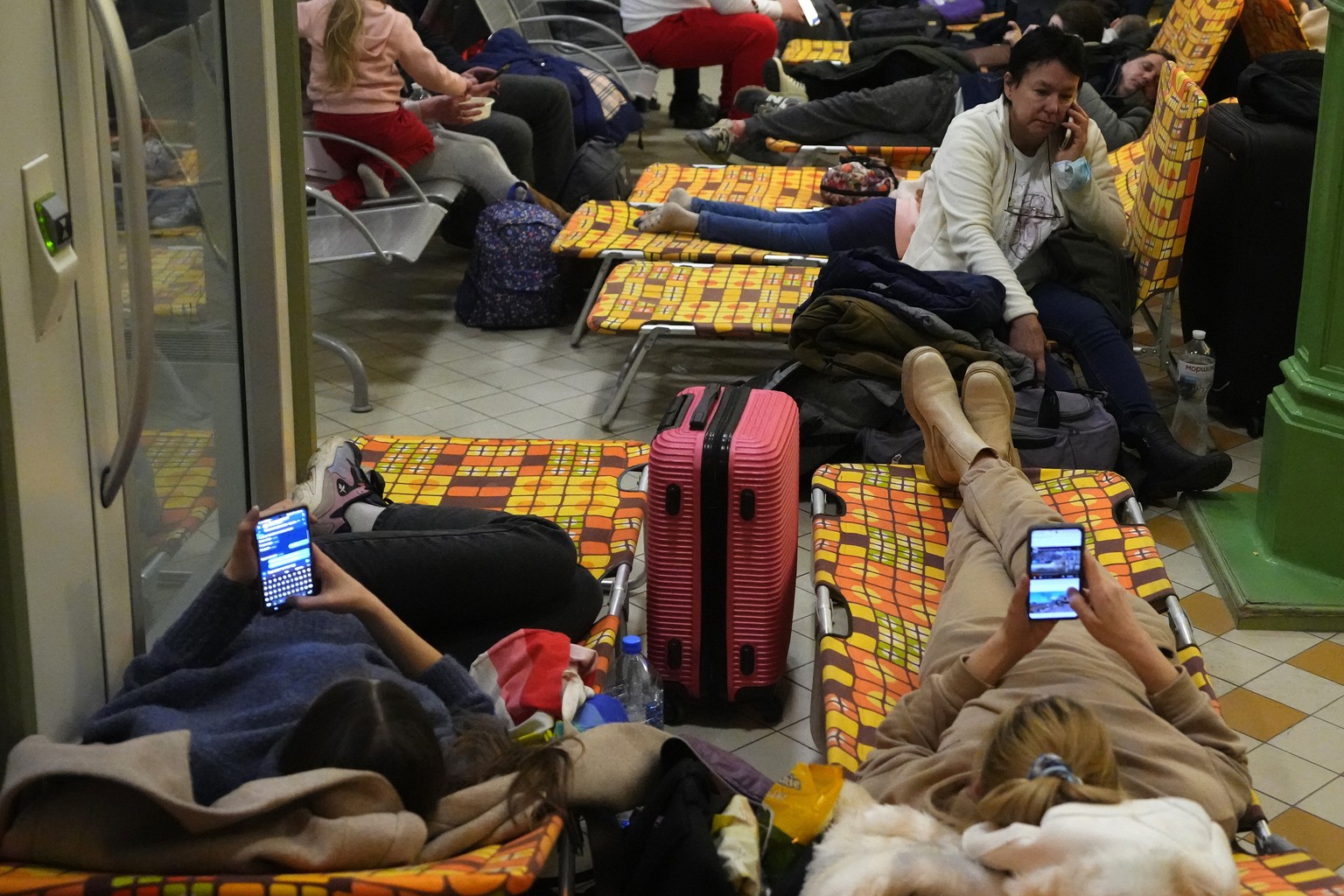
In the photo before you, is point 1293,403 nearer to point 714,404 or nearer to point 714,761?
point 714,404

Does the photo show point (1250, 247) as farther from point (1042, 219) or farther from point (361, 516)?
point (361, 516)

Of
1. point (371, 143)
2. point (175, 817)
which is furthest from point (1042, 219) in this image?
point (175, 817)

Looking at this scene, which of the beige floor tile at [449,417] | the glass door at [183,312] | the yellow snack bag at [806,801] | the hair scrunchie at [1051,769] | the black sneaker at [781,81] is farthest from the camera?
the black sneaker at [781,81]

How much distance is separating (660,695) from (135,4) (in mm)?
1529

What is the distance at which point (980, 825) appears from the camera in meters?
1.70

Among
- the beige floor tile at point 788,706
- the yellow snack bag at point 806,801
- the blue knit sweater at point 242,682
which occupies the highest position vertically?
the blue knit sweater at point 242,682

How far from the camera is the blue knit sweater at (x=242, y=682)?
1.73m

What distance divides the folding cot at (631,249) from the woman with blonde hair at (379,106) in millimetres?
460

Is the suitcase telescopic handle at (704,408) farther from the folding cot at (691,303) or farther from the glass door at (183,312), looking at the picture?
the folding cot at (691,303)

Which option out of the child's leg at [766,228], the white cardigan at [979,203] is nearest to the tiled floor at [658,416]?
the child's leg at [766,228]

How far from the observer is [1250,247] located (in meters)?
4.34

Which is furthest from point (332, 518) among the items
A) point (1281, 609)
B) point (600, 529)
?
point (1281, 609)

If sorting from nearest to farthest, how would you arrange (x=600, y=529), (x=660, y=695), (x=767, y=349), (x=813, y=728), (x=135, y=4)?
(x=135, y=4) < (x=813, y=728) < (x=660, y=695) < (x=600, y=529) < (x=767, y=349)

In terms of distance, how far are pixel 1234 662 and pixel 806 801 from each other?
5.52 ft
